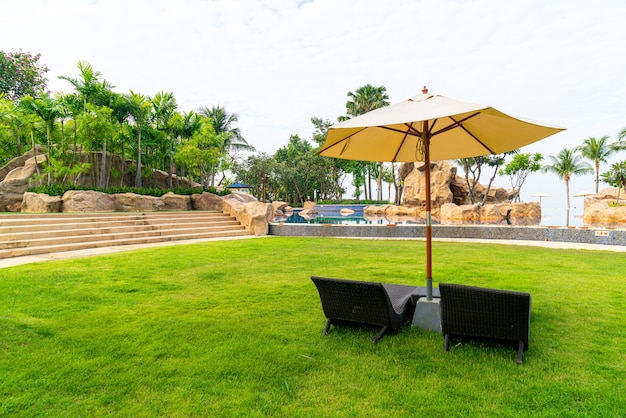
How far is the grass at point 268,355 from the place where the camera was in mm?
2451

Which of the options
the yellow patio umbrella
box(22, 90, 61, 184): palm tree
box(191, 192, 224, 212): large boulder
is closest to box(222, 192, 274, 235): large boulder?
box(191, 192, 224, 212): large boulder

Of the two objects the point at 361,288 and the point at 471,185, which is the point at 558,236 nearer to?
the point at 361,288

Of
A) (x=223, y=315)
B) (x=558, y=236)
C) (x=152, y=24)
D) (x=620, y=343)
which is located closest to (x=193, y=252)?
(x=223, y=315)

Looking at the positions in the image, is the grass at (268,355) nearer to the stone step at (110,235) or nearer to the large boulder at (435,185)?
the stone step at (110,235)

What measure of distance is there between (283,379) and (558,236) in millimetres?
12128

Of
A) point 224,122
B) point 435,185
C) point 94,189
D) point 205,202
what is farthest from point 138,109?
point 435,185

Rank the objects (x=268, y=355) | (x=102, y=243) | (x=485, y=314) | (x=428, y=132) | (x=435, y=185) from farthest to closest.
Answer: (x=435, y=185) < (x=102, y=243) < (x=428, y=132) < (x=268, y=355) < (x=485, y=314)

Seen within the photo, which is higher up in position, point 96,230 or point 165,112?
point 165,112

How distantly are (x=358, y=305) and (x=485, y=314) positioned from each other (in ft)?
3.70

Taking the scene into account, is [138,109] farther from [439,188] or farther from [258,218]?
[439,188]

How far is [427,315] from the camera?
3.79 metres

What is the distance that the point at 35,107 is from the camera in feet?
51.5

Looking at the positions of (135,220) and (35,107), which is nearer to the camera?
A: (135,220)

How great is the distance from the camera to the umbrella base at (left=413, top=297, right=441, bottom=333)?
374 centimetres
